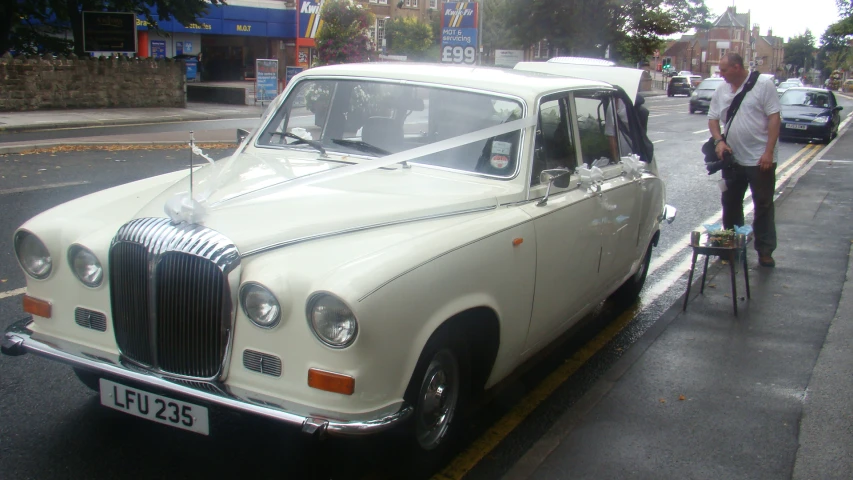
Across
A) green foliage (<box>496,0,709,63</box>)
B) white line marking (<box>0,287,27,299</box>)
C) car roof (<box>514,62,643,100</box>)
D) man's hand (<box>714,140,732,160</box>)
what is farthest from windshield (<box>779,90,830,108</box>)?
green foliage (<box>496,0,709,63</box>)

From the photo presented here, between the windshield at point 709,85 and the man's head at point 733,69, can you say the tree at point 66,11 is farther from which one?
the windshield at point 709,85

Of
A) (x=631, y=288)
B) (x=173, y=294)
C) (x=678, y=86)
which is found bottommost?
(x=631, y=288)

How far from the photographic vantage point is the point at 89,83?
23406 millimetres

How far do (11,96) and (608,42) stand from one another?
39.7 meters

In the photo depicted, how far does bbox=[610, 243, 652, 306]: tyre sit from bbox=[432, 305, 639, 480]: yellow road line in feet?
0.78

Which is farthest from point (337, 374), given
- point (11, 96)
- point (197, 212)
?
point (11, 96)

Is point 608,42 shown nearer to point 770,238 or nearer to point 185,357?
point 770,238

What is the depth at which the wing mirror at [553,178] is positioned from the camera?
3.97 metres

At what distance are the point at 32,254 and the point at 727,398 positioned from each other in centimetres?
372

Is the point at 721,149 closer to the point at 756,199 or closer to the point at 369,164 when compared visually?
the point at 756,199

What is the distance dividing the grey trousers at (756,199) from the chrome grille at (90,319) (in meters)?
5.94

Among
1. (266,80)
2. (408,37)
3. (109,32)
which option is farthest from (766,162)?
(408,37)

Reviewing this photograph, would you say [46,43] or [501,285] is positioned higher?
[46,43]

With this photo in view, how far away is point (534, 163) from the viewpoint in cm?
416
